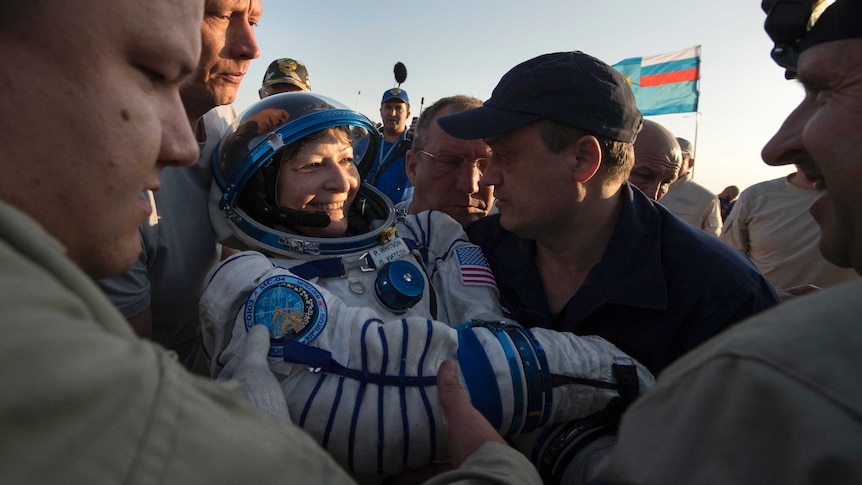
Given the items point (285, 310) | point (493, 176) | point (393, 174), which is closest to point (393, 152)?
point (393, 174)

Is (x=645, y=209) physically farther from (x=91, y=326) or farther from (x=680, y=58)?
(x=680, y=58)

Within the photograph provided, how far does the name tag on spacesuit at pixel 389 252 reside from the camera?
1.89 meters

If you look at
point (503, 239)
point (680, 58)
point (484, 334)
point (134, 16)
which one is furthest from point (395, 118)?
point (680, 58)

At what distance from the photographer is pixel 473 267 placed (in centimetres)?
196

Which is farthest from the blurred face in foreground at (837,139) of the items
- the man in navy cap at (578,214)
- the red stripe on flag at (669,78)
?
the red stripe on flag at (669,78)

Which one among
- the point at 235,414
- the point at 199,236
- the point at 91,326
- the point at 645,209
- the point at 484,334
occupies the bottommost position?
the point at 199,236

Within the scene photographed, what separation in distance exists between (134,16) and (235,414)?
0.56m

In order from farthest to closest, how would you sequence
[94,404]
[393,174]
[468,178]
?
[393,174] < [468,178] < [94,404]

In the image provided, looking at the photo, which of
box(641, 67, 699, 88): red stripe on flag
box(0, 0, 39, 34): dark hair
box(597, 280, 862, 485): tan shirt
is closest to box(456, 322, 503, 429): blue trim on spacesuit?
box(597, 280, 862, 485): tan shirt

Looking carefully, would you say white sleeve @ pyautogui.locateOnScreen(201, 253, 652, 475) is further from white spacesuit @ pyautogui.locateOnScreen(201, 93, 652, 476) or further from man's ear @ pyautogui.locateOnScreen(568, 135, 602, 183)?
man's ear @ pyautogui.locateOnScreen(568, 135, 602, 183)

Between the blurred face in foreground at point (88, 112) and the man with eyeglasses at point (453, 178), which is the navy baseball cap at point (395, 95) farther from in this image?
the blurred face in foreground at point (88, 112)

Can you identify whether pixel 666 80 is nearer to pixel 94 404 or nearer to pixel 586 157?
pixel 586 157

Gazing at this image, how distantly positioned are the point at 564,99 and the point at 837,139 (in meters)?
0.99

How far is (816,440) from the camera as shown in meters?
0.51
